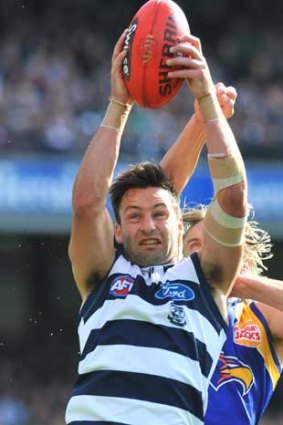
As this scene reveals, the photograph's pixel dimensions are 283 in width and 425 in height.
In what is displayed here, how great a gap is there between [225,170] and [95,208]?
49cm

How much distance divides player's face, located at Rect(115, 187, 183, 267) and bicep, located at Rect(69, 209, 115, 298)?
0.08 meters

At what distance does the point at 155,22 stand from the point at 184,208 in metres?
1.55

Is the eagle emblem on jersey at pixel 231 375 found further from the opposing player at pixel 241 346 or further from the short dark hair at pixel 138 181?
the short dark hair at pixel 138 181

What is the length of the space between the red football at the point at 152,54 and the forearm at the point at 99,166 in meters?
0.12

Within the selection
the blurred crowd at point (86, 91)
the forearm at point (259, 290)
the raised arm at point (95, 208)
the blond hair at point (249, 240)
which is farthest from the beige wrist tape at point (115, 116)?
the blurred crowd at point (86, 91)

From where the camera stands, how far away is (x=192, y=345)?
446 cm

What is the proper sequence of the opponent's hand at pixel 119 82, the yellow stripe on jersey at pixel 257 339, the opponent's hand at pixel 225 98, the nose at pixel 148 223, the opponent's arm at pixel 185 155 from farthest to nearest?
1. the opponent's arm at pixel 185 155
2. the yellow stripe on jersey at pixel 257 339
3. the opponent's hand at pixel 225 98
4. the opponent's hand at pixel 119 82
5. the nose at pixel 148 223

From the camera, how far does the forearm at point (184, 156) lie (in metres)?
5.64

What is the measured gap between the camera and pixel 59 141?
50.5 ft

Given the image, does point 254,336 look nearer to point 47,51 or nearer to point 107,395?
point 107,395

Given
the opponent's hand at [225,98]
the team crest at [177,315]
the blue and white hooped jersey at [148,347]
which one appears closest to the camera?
the blue and white hooped jersey at [148,347]

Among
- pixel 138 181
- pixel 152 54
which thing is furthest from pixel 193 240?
pixel 152 54

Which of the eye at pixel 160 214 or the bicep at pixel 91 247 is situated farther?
the eye at pixel 160 214

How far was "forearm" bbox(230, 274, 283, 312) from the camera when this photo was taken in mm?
4891
